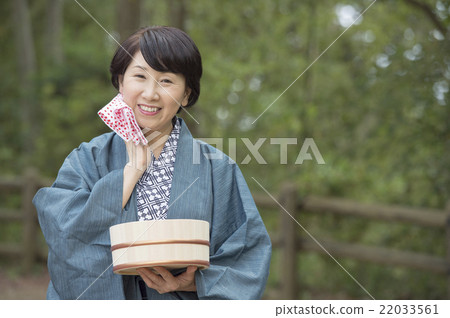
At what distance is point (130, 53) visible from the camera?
58.8 inches

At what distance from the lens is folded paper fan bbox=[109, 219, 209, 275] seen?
1278 millimetres

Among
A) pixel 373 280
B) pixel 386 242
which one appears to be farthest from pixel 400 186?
pixel 373 280

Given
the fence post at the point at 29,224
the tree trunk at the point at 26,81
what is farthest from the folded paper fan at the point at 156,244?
the tree trunk at the point at 26,81

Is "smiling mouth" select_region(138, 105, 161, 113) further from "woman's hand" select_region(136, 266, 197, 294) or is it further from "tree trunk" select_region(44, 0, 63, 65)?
"tree trunk" select_region(44, 0, 63, 65)

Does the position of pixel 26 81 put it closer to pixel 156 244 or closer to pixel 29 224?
pixel 29 224

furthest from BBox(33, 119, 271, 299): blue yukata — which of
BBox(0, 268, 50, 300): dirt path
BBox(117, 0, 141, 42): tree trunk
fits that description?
BBox(0, 268, 50, 300): dirt path

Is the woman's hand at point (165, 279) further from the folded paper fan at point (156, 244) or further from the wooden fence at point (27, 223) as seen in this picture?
the wooden fence at point (27, 223)

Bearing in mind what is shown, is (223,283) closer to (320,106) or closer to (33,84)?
(320,106)

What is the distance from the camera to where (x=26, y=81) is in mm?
7004

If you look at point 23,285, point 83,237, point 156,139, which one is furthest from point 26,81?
point 83,237

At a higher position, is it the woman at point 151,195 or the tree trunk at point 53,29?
the tree trunk at point 53,29

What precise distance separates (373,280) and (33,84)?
4482 mm

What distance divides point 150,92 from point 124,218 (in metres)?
0.33

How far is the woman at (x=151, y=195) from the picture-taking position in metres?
1.41
